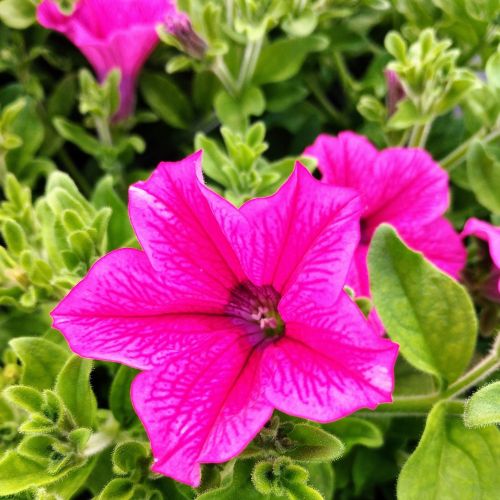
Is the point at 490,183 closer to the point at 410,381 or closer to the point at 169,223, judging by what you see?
the point at 410,381

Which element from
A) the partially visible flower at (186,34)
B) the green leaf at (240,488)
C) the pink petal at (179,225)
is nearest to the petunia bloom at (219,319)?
the pink petal at (179,225)

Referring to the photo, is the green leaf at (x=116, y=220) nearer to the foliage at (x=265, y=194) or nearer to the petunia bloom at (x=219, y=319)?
the foliage at (x=265, y=194)

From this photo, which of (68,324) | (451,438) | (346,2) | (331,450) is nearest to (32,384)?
(68,324)

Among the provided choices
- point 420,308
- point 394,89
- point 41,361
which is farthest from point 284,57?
point 41,361

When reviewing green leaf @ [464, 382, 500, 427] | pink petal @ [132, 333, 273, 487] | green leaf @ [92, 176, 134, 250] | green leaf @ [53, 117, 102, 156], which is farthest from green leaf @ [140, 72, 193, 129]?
green leaf @ [464, 382, 500, 427]

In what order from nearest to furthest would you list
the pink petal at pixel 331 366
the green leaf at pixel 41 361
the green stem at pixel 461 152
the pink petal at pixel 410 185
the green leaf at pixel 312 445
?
1. the pink petal at pixel 331 366
2. the green leaf at pixel 312 445
3. the green leaf at pixel 41 361
4. the pink petal at pixel 410 185
5. the green stem at pixel 461 152

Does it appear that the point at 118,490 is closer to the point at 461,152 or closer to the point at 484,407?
the point at 484,407
